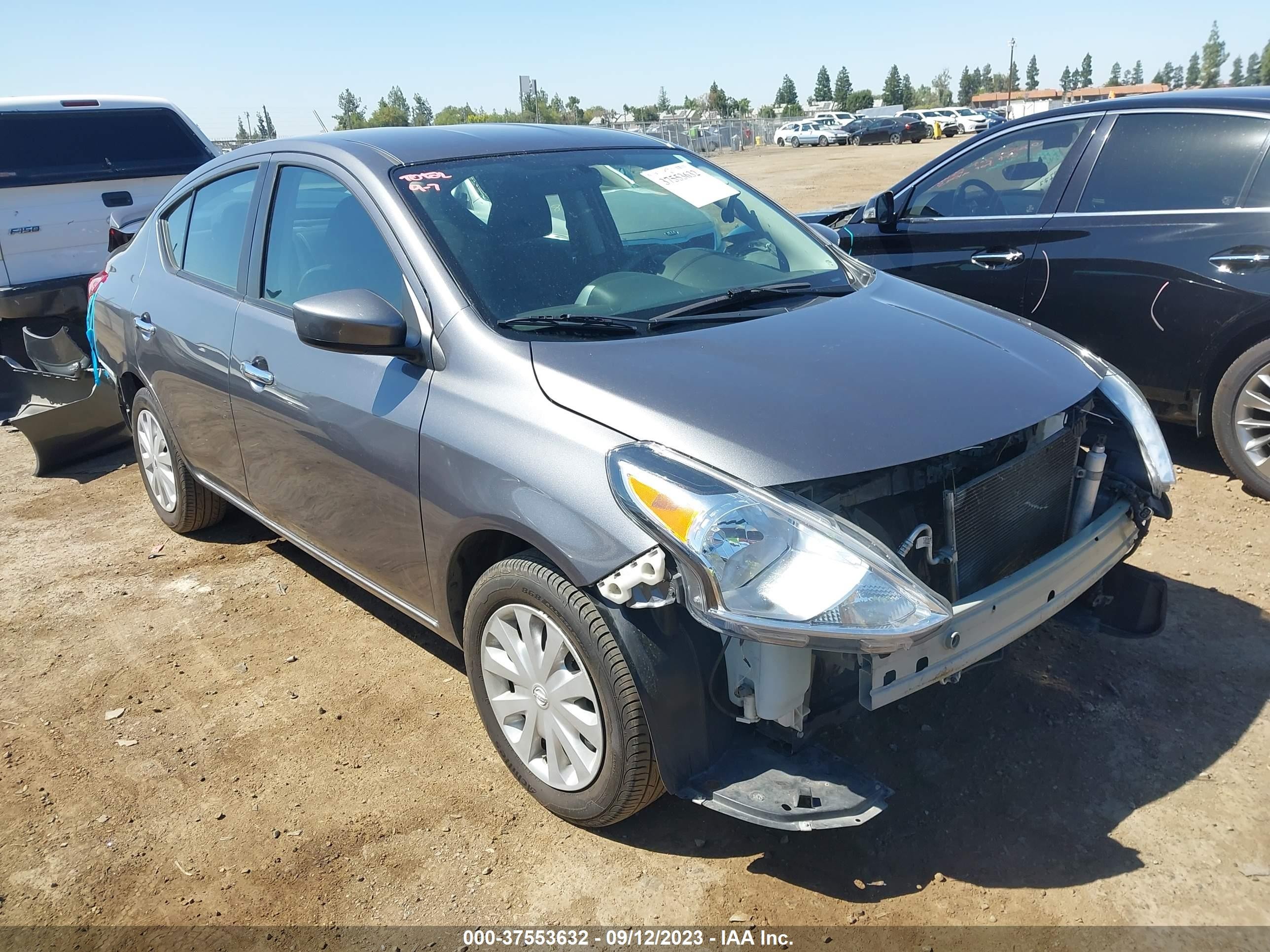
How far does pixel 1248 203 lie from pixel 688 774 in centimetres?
377

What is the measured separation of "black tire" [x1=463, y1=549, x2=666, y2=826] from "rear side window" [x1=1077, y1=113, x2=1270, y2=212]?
375 cm

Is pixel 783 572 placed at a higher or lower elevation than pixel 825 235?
lower

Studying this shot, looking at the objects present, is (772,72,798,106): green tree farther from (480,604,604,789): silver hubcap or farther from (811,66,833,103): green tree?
(480,604,604,789): silver hubcap

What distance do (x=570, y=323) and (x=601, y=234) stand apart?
2.07 feet

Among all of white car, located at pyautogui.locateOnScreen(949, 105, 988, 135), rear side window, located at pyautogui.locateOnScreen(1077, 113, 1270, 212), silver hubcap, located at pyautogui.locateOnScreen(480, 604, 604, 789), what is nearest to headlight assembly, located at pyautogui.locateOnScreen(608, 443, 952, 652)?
silver hubcap, located at pyautogui.locateOnScreen(480, 604, 604, 789)

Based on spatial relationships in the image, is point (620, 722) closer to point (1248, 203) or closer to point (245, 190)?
point (245, 190)

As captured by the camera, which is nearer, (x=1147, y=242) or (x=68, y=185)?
(x=1147, y=242)

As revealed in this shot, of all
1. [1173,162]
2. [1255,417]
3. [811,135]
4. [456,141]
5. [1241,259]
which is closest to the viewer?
[456,141]

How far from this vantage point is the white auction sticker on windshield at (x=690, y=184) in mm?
3652

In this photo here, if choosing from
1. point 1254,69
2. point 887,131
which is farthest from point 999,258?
point 1254,69

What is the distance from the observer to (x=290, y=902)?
8.51 ft

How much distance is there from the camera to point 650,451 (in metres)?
2.34

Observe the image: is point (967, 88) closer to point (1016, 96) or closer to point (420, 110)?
point (1016, 96)

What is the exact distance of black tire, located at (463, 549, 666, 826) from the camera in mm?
2381
